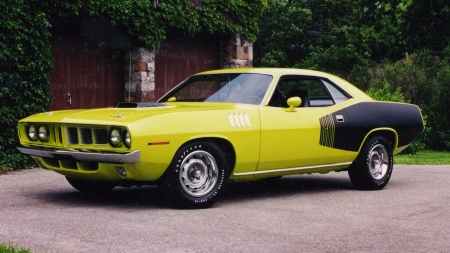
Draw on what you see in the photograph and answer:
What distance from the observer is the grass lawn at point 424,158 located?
15.3 meters

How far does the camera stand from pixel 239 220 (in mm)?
7230

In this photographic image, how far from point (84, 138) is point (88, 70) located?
679 cm

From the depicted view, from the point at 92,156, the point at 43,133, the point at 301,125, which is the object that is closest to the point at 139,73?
the point at 301,125

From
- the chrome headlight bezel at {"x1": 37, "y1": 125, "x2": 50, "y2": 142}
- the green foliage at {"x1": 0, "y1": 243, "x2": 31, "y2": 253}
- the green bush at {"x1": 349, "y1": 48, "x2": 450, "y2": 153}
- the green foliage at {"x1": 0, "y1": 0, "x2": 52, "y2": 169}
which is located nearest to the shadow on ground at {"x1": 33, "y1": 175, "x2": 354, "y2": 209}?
the chrome headlight bezel at {"x1": 37, "y1": 125, "x2": 50, "y2": 142}

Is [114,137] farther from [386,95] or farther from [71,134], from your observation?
[386,95]

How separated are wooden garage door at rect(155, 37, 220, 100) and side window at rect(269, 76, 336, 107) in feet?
21.1

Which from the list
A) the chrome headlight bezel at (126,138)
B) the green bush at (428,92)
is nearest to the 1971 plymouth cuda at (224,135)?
the chrome headlight bezel at (126,138)

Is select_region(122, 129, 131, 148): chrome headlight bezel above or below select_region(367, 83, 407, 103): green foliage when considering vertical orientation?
above

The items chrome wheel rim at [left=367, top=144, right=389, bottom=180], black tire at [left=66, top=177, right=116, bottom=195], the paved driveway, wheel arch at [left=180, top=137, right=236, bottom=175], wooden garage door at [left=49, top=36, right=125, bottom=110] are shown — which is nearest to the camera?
the paved driveway

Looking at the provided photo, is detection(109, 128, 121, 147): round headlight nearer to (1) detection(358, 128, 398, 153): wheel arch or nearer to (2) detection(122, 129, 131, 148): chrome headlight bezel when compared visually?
(2) detection(122, 129, 131, 148): chrome headlight bezel

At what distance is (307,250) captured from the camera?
5891 mm

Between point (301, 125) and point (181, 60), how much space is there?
24.7 feet

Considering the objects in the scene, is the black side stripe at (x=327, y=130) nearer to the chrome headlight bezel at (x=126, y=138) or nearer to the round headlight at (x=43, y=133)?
the chrome headlight bezel at (x=126, y=138)

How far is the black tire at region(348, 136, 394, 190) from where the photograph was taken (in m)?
9.72
